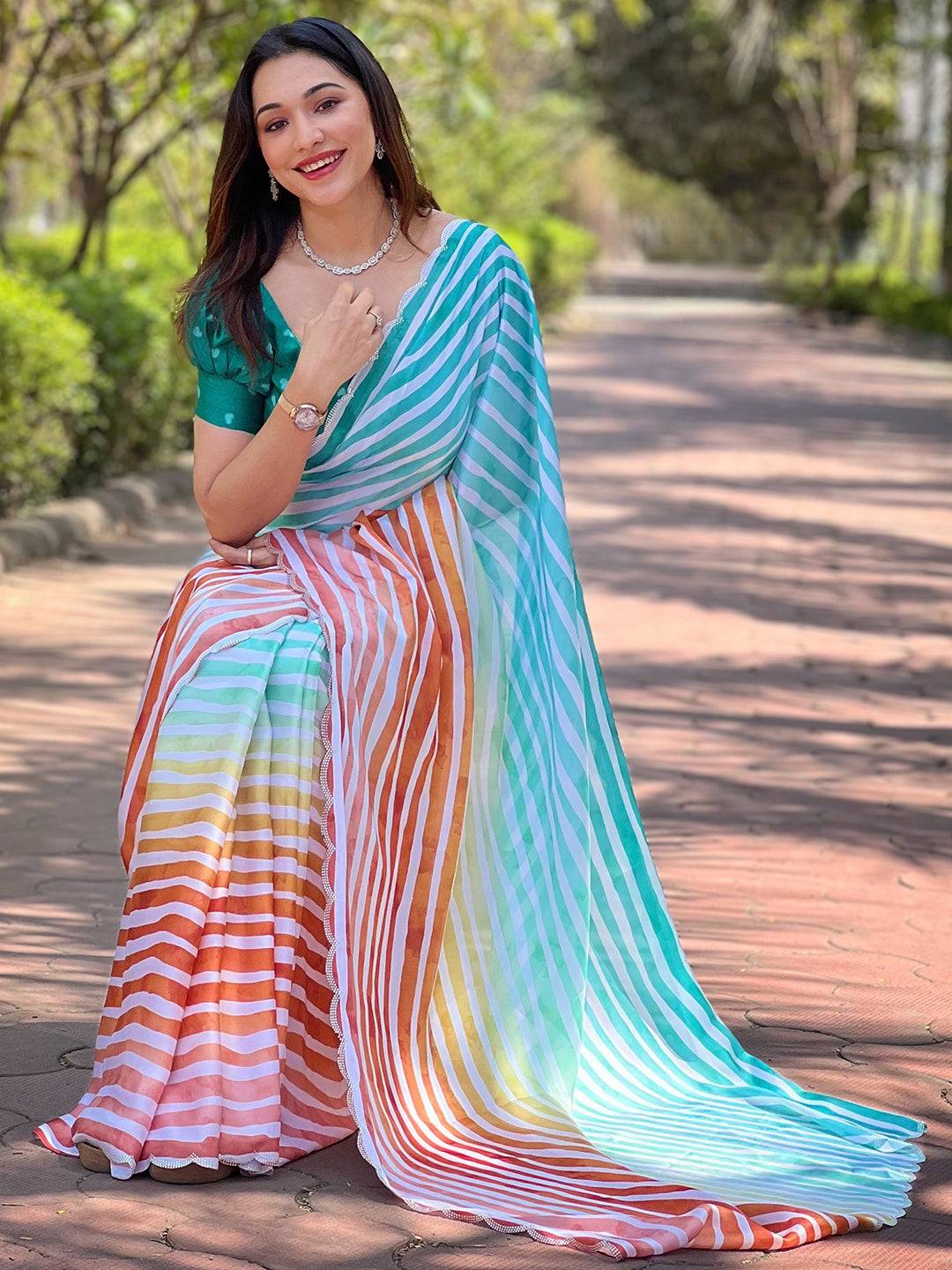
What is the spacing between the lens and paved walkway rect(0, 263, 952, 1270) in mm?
2570

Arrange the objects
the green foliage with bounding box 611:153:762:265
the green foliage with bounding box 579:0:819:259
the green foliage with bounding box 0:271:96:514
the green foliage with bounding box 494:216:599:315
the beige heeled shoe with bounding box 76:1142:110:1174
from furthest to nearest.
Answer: the green foliage with bounding box 611:153:762:265 → the green foliage with bounding box 579:0:819:259 → the green foliage with bounding box 494:216:599:315 → the green foliage with bounding box 0:271:96:514 → the beige heeled shoe with bounding box 76:1142:110:1174

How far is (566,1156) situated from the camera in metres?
2.73

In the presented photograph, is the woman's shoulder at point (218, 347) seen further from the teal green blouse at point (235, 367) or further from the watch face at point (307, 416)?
the watch face at point (307, 416)

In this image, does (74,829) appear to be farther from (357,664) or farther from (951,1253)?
(951,1253)

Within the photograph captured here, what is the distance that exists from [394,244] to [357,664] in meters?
0.67

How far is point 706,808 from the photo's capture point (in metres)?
5.09

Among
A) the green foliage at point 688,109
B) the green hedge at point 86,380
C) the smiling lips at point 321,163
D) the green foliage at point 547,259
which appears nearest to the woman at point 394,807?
the smiling lips at point 321,163

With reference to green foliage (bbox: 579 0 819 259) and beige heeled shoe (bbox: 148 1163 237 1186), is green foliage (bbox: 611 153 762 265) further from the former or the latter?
beige heeled shoe (bbox: 148 1163 237 1186)

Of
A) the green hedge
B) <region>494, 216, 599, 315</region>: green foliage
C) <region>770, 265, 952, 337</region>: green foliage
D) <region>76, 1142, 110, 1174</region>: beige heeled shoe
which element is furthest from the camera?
<region>770, 265, 952, 337</region>: green foliage

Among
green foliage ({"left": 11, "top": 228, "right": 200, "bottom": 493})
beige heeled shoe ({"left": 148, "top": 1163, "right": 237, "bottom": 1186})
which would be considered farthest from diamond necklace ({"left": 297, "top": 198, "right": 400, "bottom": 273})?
green foliage ({"left": 11, "top": 228, "right": 200, "bottom": 493})

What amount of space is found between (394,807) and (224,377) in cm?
69

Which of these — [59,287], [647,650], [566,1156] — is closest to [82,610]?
[647,650]

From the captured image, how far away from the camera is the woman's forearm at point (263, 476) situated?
2725mm

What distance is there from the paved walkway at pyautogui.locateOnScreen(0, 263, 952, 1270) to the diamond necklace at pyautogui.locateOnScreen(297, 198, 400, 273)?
133 cm
